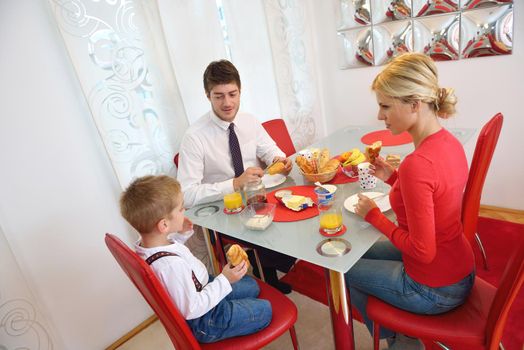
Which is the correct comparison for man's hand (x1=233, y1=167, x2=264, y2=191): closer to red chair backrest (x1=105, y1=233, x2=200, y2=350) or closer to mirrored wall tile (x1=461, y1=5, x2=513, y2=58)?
red chair backrest (x1=105, y1=233, x2=200, y2=350)

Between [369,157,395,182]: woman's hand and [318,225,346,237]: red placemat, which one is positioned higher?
[369,157,395,182]: woman's hand

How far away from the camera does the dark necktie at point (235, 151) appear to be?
1.86m

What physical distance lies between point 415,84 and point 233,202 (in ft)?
2.77

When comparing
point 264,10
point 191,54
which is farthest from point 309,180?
point 264,10

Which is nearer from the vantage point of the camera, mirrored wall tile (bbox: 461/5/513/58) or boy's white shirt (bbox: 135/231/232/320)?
boy's white shirt (bbox: 135/231/232/320)

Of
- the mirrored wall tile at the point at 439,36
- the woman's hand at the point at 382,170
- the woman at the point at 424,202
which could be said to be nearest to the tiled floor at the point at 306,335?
the woman at the point at 424,202

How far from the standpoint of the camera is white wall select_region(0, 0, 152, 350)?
146 centimetres

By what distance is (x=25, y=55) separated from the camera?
1.47 metres

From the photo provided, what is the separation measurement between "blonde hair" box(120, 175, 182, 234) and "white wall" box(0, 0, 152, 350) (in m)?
0.70

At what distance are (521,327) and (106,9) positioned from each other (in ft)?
8.05

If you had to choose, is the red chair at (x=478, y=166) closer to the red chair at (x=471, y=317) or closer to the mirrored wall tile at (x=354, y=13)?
the red chair at (x=471, y=317)

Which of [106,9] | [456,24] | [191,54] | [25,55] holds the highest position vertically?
[106,9]

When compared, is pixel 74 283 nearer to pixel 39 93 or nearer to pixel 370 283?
pixel 39 93

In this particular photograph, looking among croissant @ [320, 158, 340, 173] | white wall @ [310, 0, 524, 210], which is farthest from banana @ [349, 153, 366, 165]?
white wall @ [310, 0, 524, 210]
